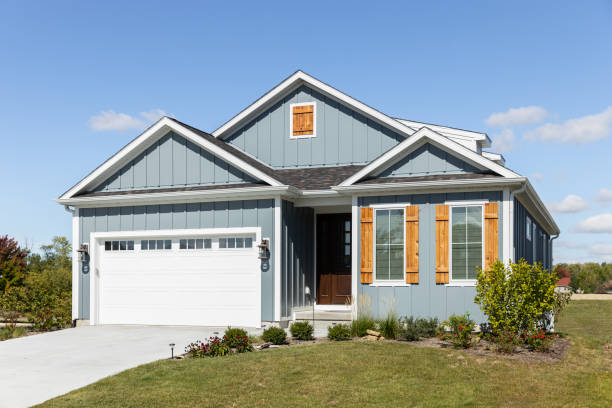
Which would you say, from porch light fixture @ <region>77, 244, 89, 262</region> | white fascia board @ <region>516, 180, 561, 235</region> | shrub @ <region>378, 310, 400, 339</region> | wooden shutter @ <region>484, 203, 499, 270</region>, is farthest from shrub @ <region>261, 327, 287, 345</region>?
porch light fixture @ <region>77, 244, 89, 262</region>

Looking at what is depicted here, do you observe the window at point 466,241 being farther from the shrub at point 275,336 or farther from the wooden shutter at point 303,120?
the wooden shutter at point 303,120

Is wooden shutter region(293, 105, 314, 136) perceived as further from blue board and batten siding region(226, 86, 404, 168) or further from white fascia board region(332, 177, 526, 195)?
white fascia board region(332, 177, 526, 195)

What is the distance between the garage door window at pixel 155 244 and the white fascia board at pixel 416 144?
4857 mm

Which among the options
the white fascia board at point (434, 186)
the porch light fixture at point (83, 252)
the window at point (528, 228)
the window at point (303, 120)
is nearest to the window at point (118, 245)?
the porch light fixture at point (83, 252)

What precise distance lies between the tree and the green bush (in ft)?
52.5

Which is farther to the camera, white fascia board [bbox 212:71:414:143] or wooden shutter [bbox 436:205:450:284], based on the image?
white fascia board [bbox 212:71:414:143]

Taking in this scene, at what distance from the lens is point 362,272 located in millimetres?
14562

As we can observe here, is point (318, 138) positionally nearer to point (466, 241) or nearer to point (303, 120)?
point (303, 120)

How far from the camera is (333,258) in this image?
1659 centimetres

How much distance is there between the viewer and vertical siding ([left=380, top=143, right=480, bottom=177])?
46.6 ft

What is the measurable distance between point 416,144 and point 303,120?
4593 mm

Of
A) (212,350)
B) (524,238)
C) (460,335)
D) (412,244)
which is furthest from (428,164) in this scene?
(212,350)

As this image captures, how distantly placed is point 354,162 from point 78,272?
806cm

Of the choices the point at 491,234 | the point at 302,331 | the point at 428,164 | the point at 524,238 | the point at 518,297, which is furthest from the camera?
the point at 524,238
